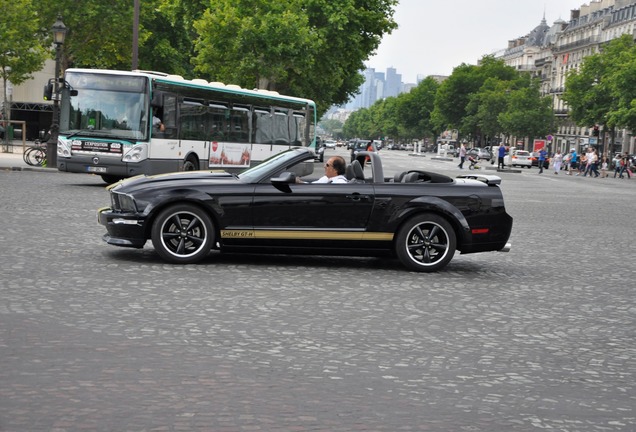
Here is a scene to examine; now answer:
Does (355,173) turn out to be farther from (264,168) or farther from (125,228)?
(125,228)

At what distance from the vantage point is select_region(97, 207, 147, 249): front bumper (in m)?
10.8

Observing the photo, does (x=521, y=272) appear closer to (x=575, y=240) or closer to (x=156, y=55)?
(x=575, y=240)

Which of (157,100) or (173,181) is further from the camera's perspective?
(157,100)

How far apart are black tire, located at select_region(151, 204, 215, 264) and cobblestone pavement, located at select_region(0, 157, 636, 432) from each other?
17 centimetres

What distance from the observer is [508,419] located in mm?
5172

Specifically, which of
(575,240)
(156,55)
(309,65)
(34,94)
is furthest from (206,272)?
(34,94)

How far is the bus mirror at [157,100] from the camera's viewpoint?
79.5ft

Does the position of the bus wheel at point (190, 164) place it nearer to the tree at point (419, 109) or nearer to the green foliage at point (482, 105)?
the green foliage at point (482, 105)

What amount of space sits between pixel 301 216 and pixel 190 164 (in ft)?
55.0

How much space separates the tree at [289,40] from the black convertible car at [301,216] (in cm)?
3797

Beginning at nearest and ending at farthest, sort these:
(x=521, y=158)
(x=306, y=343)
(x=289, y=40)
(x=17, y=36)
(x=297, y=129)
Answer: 1. (x=306, y=343)
2. (x=297, y=129)
3. (x=17, y=36)
4. (x=289, y=40)
5. (x=521, y=158)

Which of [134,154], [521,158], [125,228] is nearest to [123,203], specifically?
[125,228]

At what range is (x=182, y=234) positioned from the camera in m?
10.8

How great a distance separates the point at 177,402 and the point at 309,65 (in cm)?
4564
